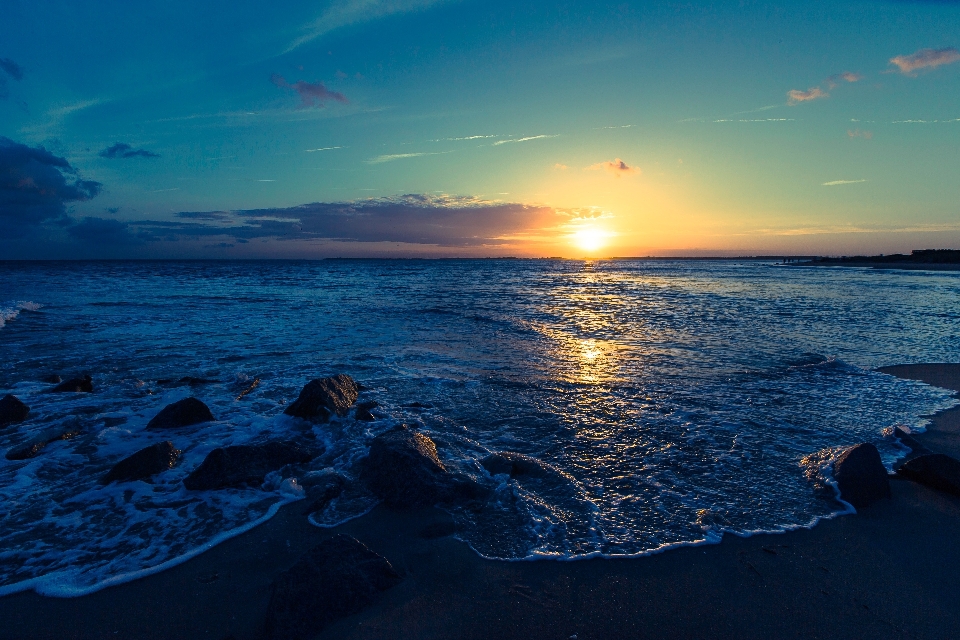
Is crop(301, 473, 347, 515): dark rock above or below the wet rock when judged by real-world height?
below

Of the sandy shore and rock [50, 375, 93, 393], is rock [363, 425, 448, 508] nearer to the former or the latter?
the sandy shore

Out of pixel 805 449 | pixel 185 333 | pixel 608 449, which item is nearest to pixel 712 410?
pixel 805 449

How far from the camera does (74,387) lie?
839 centimetres

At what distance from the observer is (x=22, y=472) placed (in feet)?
17.3

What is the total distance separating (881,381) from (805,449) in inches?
200

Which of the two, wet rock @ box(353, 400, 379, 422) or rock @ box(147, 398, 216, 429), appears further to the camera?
wet rock @ box(353, 400, 379, 422)

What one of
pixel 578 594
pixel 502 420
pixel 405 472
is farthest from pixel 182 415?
pixel 578 594

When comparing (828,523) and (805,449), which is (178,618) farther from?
(805,449)

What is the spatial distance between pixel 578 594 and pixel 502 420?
368 cm

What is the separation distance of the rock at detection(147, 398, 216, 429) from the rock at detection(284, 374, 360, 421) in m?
1.18

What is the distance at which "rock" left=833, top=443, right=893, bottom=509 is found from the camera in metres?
4.73

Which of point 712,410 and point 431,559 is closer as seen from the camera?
point 431,559

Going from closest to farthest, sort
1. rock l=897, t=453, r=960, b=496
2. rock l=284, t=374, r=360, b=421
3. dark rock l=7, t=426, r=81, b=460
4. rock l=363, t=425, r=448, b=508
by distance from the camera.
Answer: rock l=363, t=425, r=448, b=508 → rock l=897, t=453, r=960, b=496 → dark rock l=7, t=426, r=81, b=460 → rock l=284, t=374, r=360, b=421

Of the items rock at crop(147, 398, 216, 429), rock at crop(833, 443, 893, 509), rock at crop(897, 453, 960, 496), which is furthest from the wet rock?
rock at crop(897, 453, 960, 496)
